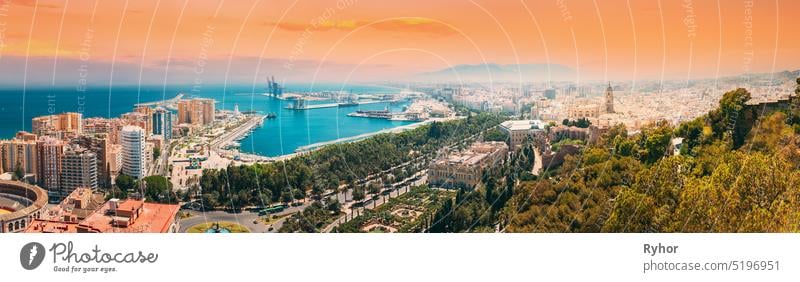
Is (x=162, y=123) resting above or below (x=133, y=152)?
above

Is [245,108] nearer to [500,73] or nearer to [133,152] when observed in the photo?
[133,152]

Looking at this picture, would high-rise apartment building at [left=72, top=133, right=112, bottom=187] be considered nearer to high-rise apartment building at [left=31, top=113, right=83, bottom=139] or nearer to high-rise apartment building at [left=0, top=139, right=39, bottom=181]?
high-rise apartment building at [left=31, top=113, right=83, bottom=139]

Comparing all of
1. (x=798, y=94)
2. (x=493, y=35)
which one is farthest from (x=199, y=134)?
(x=798, y=94)

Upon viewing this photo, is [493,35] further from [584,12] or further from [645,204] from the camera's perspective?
[645,204]
